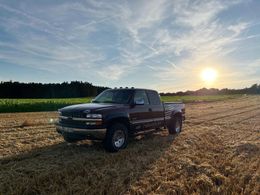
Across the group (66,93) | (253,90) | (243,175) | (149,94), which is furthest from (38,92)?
(253,90)

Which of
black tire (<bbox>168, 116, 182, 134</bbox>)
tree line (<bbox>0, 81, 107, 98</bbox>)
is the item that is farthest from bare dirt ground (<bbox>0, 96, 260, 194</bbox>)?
tree line (<bbox>0, 81, 107, 98</bbox>)

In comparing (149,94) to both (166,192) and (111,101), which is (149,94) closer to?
(111,101)

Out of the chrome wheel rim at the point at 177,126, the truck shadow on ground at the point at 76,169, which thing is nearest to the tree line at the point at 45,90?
the chrome wheel rim at the point at 177,126

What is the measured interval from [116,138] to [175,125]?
13.3ft

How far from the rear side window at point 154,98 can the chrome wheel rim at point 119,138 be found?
2.21 m

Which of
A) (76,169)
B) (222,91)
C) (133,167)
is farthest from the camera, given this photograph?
(222,91)

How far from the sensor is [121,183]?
536 centimetres

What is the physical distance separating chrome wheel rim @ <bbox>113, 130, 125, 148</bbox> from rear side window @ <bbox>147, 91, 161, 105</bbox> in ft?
7.25

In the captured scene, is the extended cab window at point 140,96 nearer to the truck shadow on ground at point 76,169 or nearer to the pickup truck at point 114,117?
the pickup truck at point 114,117

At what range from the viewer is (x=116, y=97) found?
9031mm

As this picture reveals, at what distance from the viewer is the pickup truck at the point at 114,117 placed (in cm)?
752

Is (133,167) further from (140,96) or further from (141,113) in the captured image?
(140,96)

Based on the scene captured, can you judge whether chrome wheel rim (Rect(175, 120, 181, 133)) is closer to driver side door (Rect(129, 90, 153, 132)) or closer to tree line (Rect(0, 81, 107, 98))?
driver side door (Rect(129, 90, 153, 132))

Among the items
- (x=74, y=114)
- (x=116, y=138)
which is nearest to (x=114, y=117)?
(x=116, y=138)
